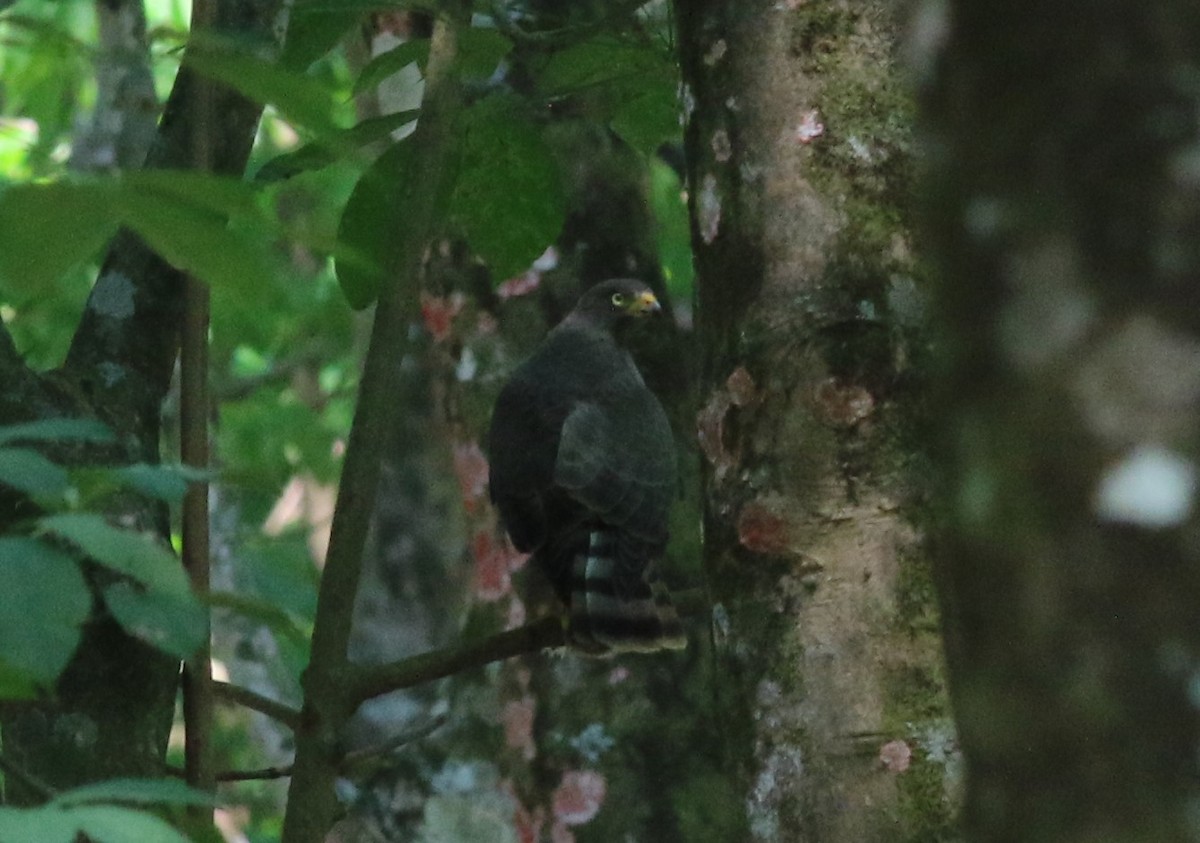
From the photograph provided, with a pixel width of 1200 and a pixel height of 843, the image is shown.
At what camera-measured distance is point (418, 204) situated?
246 centimetres

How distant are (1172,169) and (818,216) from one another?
165 cm

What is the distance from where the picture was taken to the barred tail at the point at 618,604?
13.6ft

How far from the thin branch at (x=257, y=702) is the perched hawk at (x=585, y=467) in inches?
55.8

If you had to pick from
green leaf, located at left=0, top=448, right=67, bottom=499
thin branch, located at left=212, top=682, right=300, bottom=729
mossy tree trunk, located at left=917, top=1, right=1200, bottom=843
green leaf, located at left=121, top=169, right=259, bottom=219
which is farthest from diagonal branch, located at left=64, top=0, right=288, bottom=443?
mossy tree trunk, located at left=917, top=1, right=1200, bottom=843

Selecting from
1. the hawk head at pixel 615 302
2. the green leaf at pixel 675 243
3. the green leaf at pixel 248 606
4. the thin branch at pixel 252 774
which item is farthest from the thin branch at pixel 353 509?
the green leaf at pixel 675 243

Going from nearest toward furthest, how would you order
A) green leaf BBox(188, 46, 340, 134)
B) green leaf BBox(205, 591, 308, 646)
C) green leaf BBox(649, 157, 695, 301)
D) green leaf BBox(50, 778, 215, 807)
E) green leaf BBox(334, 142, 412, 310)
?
green leaf BBox(188, 46, 340, 134)
green leaf BBox(50, 778, 215, 807)
green leaf BBox(205, 591, 308, 646)
green leaf BBox(334, 142, 412, 310)
green leaf BBox(649, 157, 695, 301)

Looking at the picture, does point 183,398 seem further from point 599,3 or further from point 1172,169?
point 599,3

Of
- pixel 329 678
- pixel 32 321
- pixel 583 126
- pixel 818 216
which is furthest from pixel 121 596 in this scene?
pixel 32 321

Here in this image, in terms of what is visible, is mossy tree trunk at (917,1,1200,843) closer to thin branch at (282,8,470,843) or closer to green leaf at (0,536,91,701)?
green leaf at (0,536,91,701)

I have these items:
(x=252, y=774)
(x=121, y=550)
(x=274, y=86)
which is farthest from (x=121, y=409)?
(x=274, y=86)

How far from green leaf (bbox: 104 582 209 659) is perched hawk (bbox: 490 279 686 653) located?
238cm

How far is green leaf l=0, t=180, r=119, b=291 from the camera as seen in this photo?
120 centimetres

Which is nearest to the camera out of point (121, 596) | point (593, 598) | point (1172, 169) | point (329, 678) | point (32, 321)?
point (1172, 169)

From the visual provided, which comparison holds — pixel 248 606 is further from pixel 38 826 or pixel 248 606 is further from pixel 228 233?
pixel 228 233
